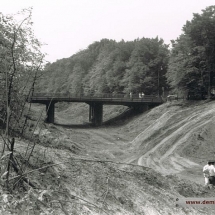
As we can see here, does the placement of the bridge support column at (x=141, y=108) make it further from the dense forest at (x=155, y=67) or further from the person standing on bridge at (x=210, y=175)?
the person standing on bridge at (x=210, y=175)

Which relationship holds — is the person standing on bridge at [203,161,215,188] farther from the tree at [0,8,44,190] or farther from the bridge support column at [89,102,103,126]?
the bridge support column at [89,102,103,126]

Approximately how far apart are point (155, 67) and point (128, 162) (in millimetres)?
44776

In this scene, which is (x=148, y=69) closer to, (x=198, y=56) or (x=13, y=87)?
(x=198, y=56)

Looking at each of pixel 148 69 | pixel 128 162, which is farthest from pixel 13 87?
pixel 148 69

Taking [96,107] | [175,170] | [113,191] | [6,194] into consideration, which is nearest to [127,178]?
[113,191]

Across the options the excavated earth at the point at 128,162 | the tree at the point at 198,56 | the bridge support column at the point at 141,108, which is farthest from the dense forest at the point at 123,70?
the tree at the point at 198,56

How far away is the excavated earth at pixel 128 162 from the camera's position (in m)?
7.14

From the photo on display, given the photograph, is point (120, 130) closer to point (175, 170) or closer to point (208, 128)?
point (208, 128)

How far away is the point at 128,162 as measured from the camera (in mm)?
28703

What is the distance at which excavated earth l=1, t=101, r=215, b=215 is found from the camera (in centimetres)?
714

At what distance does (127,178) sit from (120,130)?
42.0m

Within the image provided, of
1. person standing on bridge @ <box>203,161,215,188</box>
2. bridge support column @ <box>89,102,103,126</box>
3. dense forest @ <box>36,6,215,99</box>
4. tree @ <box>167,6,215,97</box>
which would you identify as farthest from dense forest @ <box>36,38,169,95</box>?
person standing on bridge @ <box>203,161,215,188</box>

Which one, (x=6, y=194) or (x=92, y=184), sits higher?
(x=6, y=194)

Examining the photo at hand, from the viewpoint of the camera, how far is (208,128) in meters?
35.0
